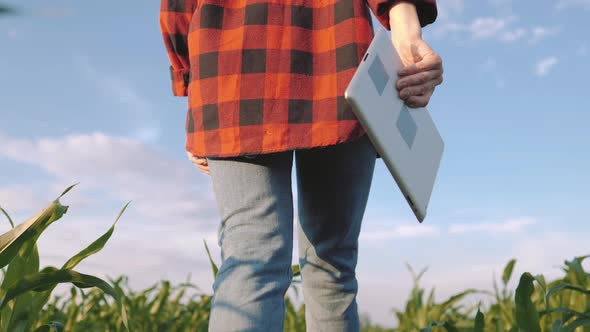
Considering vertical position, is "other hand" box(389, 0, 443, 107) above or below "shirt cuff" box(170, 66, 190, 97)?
above

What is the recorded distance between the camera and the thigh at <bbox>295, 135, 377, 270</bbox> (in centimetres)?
150

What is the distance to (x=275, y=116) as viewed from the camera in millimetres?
1371

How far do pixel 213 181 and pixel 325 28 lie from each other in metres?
0.43

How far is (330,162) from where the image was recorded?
1492 mm

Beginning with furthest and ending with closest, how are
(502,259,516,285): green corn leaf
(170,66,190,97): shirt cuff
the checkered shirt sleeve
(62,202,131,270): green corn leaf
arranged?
(502,259,516,285): green corn leaf < (170,66,190,97): shirt cuff < the checkered shirt sleeve < (62,202,131,270): green corn leaf

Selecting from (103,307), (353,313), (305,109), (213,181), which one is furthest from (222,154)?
(103,307)

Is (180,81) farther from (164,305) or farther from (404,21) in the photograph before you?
(164,305)

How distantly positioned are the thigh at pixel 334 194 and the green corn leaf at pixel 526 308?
1.38 ft

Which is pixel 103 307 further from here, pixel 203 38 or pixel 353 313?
pixel 203 38

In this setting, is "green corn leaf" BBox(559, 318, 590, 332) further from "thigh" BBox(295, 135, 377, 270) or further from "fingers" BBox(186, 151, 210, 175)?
"fingers" BBox(186, 151, 210, 175)

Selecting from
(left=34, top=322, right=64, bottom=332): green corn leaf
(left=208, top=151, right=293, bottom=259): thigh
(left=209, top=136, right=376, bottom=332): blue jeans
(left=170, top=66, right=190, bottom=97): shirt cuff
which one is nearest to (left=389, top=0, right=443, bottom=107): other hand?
(left=209, top=136, right=376, bottom=332): blue jeans

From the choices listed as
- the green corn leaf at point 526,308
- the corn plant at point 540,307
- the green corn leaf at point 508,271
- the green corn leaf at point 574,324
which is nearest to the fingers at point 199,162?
the corn plant at point 540,307

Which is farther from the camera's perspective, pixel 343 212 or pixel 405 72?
pixel 343 212

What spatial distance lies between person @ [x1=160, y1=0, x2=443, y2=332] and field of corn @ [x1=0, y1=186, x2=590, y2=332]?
27cm
